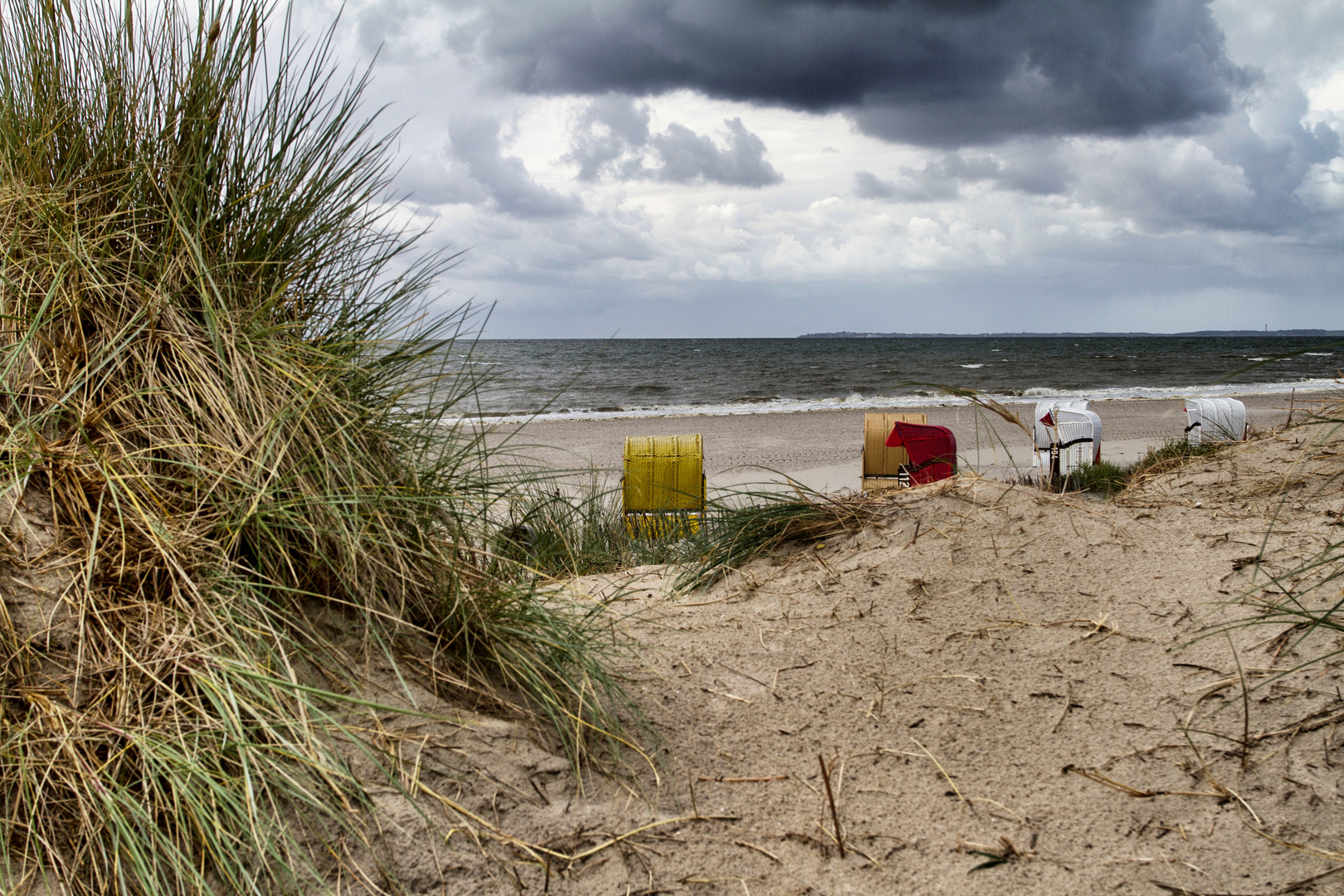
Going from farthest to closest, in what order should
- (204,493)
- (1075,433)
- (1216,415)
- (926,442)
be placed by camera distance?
(1075,433) < (1216,415) < (926,442) < (204,493)

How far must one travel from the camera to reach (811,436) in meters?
17.4

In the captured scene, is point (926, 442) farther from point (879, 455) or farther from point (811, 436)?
point (811, 436)

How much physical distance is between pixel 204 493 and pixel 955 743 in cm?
182

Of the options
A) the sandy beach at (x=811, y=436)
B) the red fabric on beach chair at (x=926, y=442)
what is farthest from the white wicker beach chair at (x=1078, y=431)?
the red fabric on beach chair at (x=926, y=442)

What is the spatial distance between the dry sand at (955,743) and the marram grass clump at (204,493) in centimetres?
19

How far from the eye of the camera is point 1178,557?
2754 mm

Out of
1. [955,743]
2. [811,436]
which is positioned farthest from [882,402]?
[955,743]

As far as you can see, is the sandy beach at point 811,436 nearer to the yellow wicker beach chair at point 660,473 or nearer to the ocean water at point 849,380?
the ocean water at point 849,380

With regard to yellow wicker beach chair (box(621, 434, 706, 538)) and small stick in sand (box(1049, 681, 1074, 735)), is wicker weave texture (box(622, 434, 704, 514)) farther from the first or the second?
small stick in sand (box(1049, 681, 1074, 735))

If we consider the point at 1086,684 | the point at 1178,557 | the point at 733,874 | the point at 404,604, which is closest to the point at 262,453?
the point at 404,604

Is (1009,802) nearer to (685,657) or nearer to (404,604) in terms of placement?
(685,657)

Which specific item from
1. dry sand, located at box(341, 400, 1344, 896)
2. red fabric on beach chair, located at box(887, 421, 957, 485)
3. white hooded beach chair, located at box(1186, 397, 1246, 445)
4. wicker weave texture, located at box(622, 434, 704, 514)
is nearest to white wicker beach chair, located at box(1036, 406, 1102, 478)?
white hooded beach chair, located at box(1186, 397, 1246, 445)

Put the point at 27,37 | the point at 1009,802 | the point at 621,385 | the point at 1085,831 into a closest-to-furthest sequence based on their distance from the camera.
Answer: the point at 1085,831 < the point at 1009,802 < the point at 27,37 < the point at 621,385

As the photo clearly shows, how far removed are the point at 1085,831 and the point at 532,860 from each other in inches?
44.6
